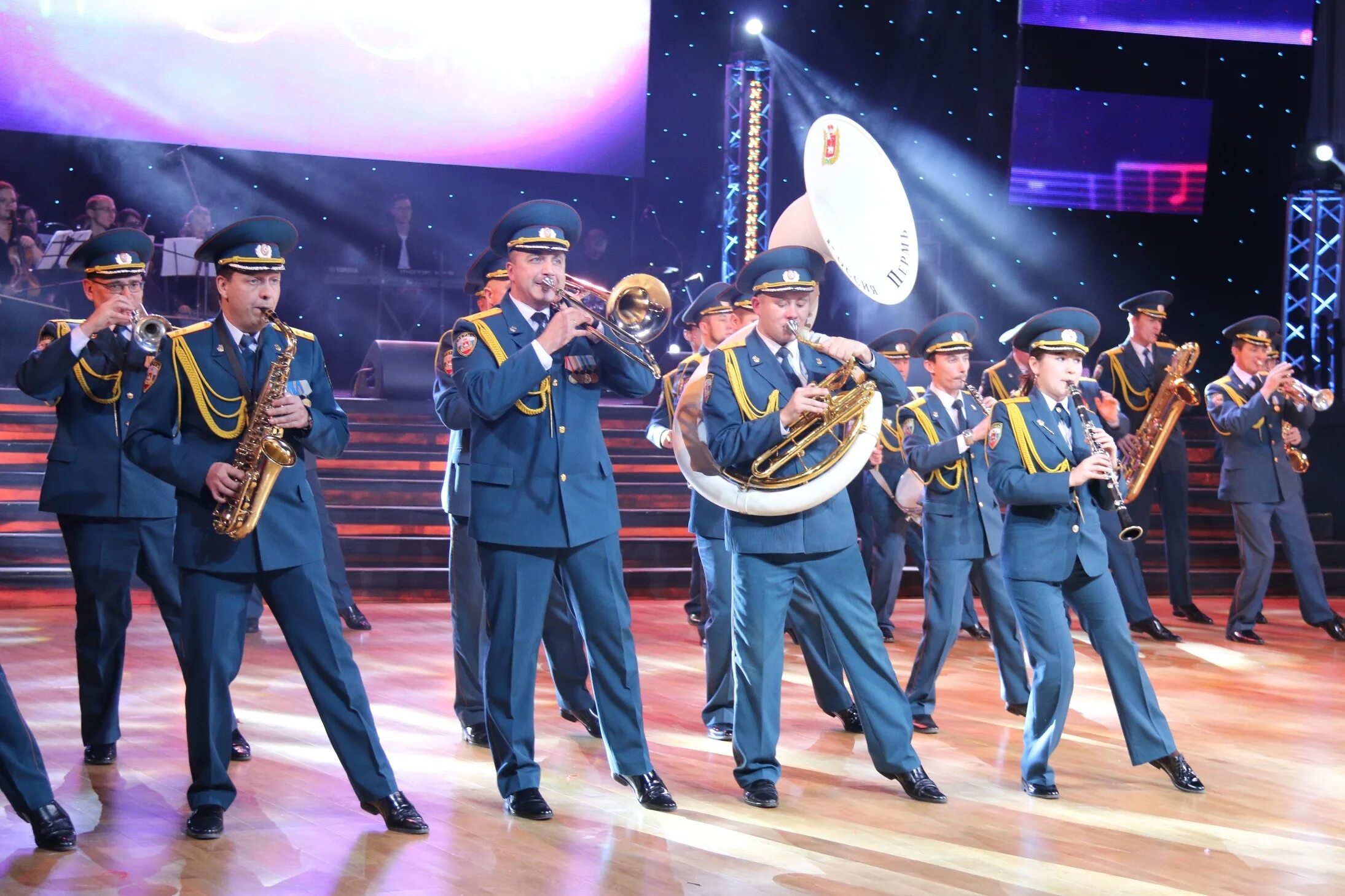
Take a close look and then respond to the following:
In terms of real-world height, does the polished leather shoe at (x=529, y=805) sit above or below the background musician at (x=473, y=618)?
below

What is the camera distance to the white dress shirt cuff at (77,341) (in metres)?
4.57

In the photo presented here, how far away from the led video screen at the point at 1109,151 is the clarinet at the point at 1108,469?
9.10m

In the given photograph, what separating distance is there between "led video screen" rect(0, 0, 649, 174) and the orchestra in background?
301 inches

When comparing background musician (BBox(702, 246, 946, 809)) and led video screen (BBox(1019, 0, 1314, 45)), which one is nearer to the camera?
background musician (BBox(702, 246, 946, 809))

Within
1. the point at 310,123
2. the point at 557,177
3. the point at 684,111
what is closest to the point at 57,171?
the point at 310,123

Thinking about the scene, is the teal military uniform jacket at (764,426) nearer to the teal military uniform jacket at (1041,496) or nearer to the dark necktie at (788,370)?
the dark necktie at (788,370)

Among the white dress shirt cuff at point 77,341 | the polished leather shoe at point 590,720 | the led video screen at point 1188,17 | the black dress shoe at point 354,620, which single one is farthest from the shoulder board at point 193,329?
the led video screen at point 1188,17

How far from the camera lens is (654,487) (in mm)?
10430

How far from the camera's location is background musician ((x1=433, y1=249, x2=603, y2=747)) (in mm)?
5094

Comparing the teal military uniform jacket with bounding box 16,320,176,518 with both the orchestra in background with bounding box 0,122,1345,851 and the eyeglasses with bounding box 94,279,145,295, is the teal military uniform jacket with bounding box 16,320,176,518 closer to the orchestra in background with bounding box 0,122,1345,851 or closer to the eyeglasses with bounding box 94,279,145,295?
the orchestra in background with bounding box 0,122,1345,851

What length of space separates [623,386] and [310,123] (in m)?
9.10

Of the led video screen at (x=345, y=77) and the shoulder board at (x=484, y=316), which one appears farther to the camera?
the led video screen at (x=345, y=77)

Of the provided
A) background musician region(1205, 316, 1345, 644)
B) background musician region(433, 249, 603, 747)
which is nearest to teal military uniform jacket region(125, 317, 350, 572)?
background musician region(433, 249, 603, 747)

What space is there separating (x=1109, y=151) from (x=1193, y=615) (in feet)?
19.9
